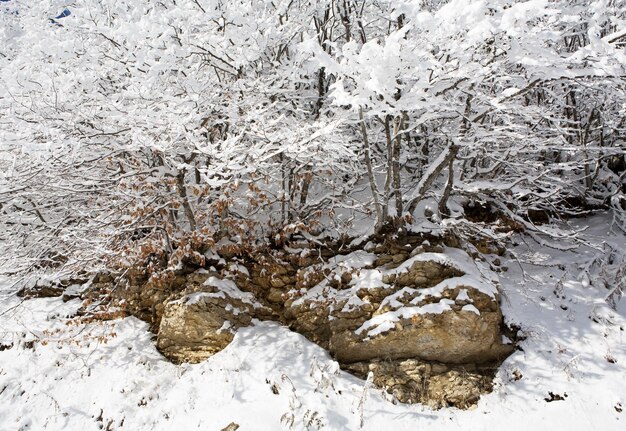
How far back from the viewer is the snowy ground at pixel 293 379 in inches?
184

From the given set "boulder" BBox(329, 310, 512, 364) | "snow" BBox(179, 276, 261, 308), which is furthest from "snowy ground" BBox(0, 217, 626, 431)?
"snow" BBox(179, 276, 261, 308)

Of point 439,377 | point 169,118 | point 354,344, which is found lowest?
point 439,377

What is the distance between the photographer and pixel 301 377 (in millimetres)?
5344

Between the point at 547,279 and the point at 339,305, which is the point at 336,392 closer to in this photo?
the point at 339,305

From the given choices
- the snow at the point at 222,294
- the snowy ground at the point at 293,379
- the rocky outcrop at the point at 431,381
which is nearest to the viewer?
the snowy ground at the point at 293,379

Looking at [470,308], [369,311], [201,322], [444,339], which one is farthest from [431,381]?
[201,322]

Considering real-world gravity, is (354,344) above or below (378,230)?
below

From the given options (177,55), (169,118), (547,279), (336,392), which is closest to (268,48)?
(177,55)

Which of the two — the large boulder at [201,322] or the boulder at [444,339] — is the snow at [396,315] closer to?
the boulder at [444,339]

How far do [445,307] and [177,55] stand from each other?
5662mm

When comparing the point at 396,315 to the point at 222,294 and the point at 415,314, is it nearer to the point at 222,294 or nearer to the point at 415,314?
the point at 415,314

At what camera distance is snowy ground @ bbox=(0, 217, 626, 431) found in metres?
4.67

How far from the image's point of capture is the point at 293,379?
530 cm

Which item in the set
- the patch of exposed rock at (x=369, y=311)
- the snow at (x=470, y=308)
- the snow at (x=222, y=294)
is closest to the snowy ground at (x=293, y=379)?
the patch of exposed rock at (x=369, y=311)
